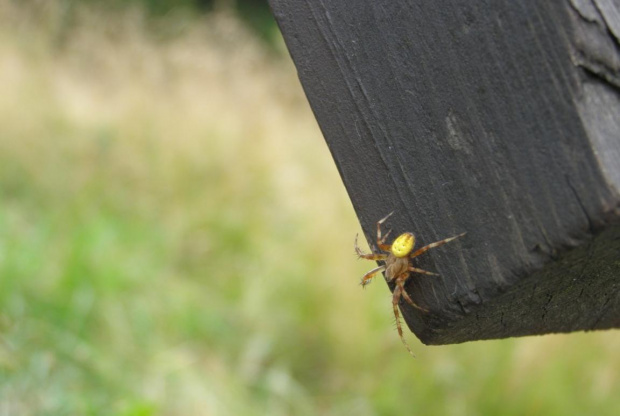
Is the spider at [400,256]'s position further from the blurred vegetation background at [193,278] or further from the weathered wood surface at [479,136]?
the blurred vegetation background at [193,278]

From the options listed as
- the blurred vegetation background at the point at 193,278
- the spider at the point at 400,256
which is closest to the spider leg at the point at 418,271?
the spider at the point at 400,256

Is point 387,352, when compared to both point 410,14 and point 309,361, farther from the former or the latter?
point 410,14

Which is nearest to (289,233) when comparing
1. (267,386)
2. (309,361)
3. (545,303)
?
(309,361)

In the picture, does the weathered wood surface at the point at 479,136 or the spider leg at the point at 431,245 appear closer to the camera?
the weathered wood surface at the point at 479,136

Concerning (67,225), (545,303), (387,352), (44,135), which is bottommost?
(387,352)

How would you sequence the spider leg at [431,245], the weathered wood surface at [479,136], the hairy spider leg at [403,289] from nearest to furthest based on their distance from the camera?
the weathered wood surface at [479,136]
the spider leg at [431,245]
the hairy spider leg at [403,289]

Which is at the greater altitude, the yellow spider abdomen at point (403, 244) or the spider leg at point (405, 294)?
the yellow spider abdomen at point (403, 244)

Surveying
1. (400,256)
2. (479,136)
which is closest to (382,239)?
(400,256)
